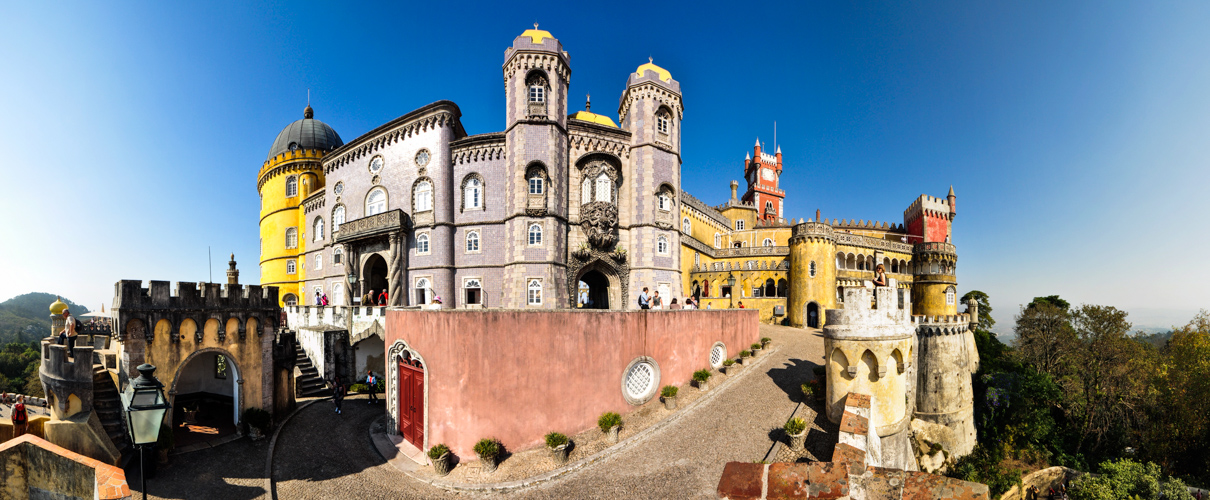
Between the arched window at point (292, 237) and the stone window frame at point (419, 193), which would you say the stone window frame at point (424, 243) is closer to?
the stone window frame at point (419, 193)

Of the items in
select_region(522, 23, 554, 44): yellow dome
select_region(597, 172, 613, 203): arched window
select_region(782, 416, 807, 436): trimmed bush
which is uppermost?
select_region(522, 23, 554, 44): yellow dome

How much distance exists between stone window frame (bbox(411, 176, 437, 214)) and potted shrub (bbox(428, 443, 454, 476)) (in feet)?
54.0

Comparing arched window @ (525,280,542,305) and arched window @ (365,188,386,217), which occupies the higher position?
arched window @ (365,188,386,217)

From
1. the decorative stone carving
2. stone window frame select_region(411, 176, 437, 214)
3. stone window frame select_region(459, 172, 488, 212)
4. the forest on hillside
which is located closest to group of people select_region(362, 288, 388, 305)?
stone window frame select_region(411, 176, 437, 214)

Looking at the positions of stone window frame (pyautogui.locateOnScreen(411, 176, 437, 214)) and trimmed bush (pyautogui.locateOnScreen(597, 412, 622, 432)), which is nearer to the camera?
trimmed bush (pyautogui.locateOnScreen(597, 412, 622, 432))

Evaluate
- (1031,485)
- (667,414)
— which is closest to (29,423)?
(667,414)

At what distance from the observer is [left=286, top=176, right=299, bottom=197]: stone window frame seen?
116ft

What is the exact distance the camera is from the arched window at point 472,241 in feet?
79.8

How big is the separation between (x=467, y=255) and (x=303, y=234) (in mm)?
19871

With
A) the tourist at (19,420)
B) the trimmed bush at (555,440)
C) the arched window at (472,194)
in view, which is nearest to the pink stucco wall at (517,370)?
the trimmed bush at (555,440)

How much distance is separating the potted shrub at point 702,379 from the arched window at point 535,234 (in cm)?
1191

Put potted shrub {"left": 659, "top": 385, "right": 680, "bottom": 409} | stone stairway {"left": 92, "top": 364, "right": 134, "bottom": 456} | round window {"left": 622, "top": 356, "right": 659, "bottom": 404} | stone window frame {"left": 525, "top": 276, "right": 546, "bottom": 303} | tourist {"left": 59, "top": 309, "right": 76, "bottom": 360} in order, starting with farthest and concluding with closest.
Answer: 1. stone window frame {"left": 525, "top": 276, "right": 546, "bottom": 303}
2. potted shrub {"left": 659, "top": 385, "right": 680, "bottom": 409}
3. round window {"left": 622, "top": 356, "right": 659, "bottom": 404}
4. stone stairway {"left": 92, "top": 364, "right": 134, "bottom": 456}
5. tourist {"left": 59, "top": 309, "right": 76, "bottom": 360}

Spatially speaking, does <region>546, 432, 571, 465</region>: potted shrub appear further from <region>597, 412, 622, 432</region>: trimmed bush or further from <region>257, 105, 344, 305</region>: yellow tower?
<region>257, 105, 344, 305</region>: yellow tower

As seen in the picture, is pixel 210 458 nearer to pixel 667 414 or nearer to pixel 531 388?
pixel 531 388
